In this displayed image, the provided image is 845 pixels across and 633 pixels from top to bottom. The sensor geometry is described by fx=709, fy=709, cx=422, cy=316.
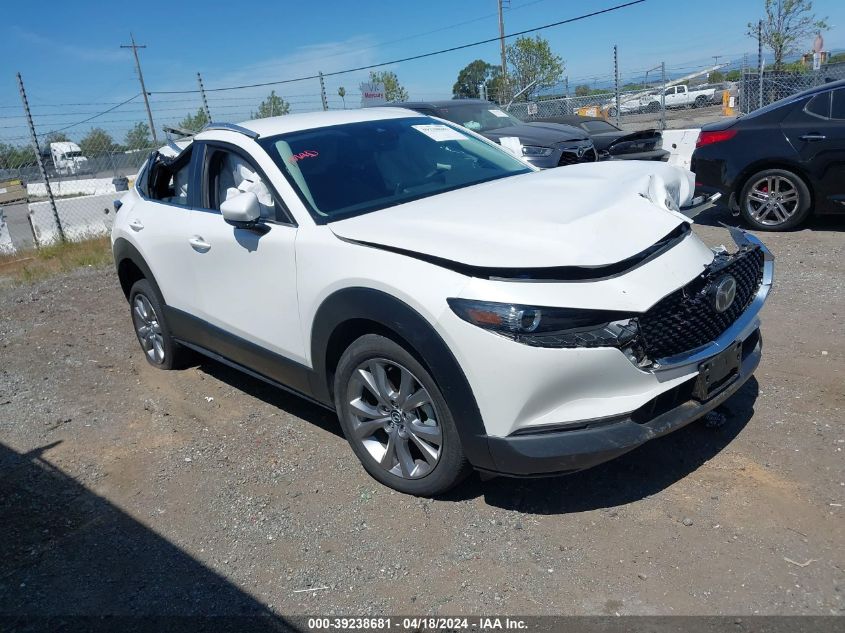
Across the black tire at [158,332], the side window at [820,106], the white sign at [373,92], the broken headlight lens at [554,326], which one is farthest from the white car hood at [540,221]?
the white sign at [373,92]

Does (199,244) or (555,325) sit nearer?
(555,325)

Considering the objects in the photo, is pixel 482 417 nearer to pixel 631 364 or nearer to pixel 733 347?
pixel 631 364

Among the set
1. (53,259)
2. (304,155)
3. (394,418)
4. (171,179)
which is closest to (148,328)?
(171,179)

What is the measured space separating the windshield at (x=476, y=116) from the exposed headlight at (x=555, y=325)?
866 centimetres

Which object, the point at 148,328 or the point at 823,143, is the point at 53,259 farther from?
the point at 823,143

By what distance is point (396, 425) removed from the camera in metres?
3.29

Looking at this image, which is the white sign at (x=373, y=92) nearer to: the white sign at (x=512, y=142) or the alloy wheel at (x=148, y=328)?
the white sign at (x=512, y=142)

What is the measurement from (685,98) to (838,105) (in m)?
38.3

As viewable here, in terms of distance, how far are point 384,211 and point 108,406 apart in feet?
9.30

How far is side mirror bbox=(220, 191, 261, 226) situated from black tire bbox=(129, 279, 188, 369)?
168 cm

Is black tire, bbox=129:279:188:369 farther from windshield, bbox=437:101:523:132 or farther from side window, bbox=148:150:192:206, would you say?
windshield, bbox=437:101:523:132

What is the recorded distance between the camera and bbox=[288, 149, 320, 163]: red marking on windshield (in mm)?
3837

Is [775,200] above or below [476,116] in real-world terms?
below

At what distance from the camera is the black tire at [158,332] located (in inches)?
201
